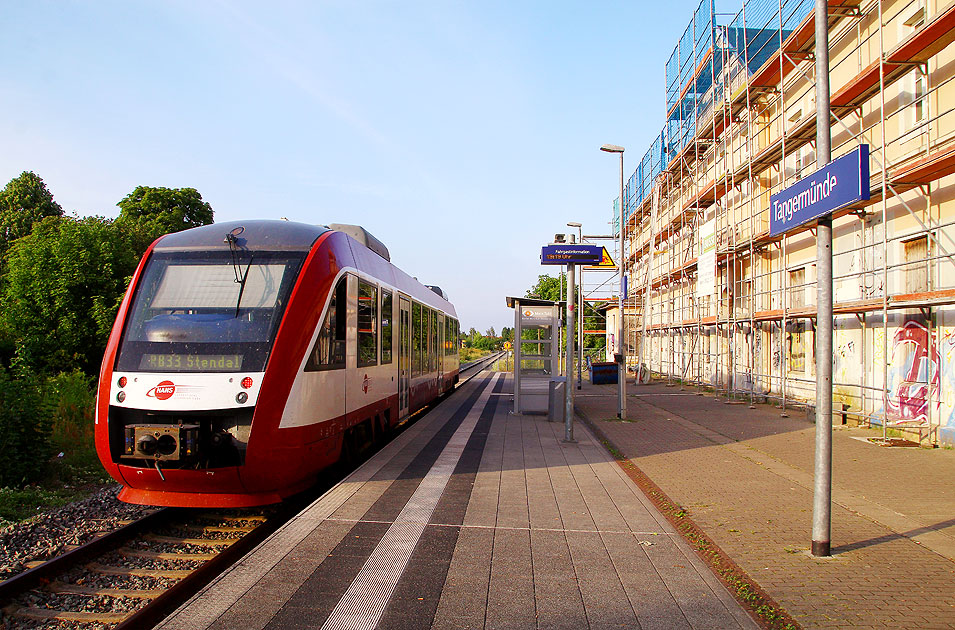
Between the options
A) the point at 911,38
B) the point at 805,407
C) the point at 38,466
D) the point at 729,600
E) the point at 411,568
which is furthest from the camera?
the point at 805,407

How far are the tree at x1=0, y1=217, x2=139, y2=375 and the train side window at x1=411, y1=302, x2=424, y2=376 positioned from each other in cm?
1506

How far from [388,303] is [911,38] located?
32.9ft

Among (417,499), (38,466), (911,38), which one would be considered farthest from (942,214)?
(38,466)

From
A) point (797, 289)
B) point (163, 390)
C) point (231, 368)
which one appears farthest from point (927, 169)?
→ point (163, 390)

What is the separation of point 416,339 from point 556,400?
11.3 ft

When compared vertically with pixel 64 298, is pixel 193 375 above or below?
below

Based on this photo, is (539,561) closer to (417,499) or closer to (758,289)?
(417,499)

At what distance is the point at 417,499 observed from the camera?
690 centimetres

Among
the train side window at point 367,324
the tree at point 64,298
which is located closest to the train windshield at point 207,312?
the train side window at point 367,324

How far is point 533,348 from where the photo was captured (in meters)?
15.7

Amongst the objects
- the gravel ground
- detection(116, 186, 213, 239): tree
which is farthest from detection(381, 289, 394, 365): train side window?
detection(116, 186, 213, 239): tree

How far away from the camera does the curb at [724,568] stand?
4.07m

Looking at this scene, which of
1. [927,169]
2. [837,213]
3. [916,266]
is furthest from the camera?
[916,266]

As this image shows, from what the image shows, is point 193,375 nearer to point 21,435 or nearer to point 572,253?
point 21,435
